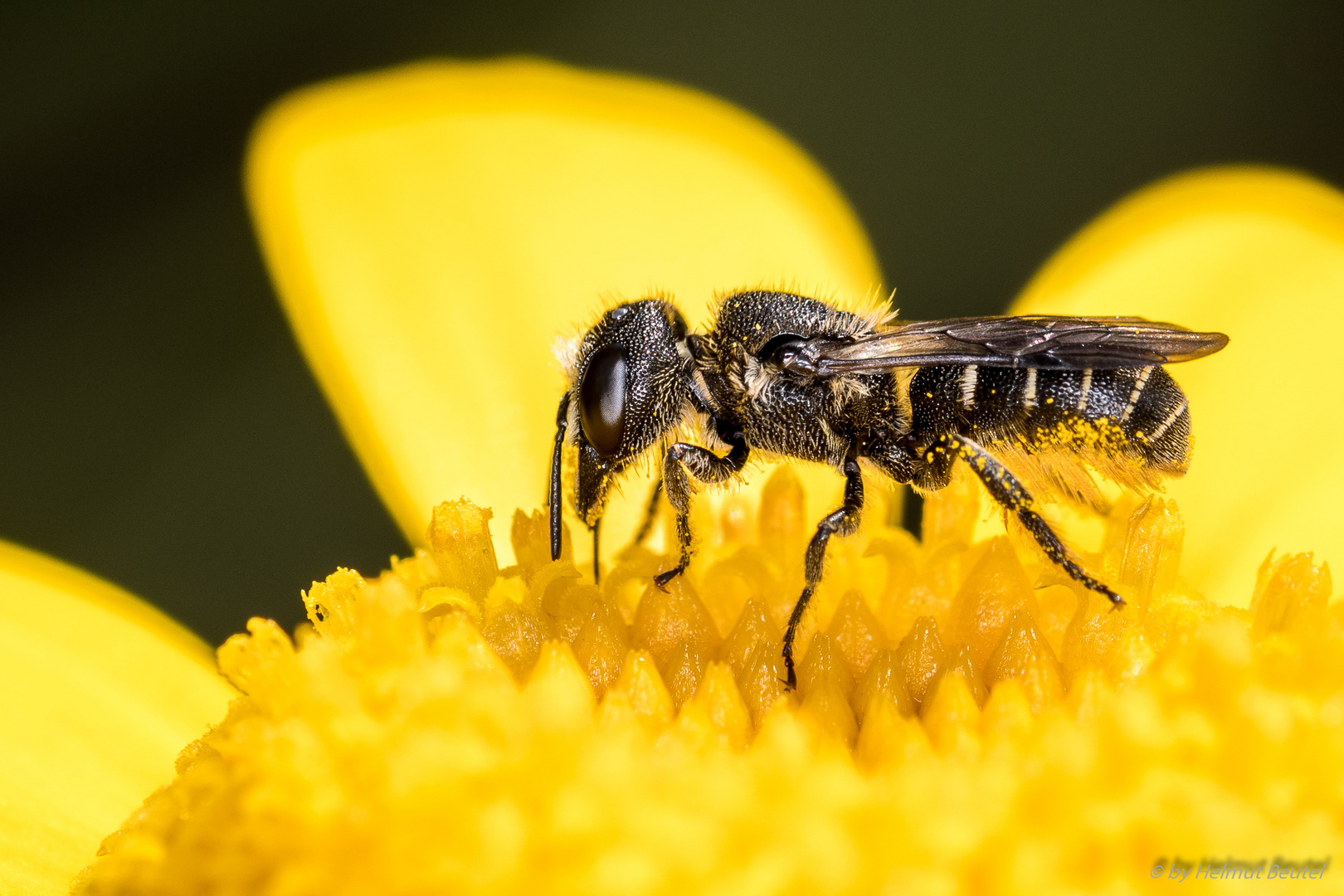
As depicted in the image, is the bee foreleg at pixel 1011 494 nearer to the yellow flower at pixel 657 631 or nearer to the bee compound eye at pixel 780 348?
the yellow flower at pixel 657 631

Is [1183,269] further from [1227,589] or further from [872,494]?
[872,494]

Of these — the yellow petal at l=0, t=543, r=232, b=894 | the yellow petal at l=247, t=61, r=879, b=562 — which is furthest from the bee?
the yellow petal at l=0, t=543, r=232, b=894

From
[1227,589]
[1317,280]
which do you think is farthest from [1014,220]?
[1227,589]

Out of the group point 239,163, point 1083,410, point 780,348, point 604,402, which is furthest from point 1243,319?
point 239,163

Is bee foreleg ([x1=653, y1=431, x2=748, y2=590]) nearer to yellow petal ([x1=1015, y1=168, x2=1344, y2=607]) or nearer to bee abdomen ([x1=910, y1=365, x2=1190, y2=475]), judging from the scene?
bee abdomen ([x1=910, y1=365, x2=1190, y2=475])

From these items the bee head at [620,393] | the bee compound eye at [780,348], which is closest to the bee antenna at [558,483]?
the bee head at [620,393]

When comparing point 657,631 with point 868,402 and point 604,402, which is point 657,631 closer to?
point 604,402
